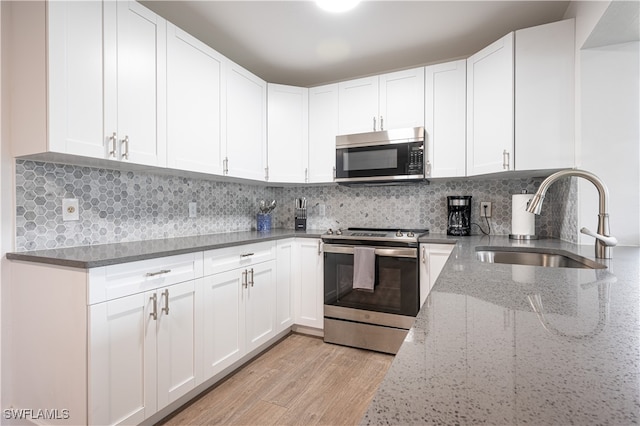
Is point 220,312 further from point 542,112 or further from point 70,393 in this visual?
point 542,112

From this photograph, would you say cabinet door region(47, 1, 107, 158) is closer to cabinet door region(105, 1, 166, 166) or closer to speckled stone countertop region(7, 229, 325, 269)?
cabinet door region(105, 1, 166, 166)

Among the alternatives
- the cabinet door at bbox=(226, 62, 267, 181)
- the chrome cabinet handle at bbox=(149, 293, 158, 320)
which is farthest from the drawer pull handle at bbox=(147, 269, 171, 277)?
the cabinet door at bbox=(226, 62, 267, 181)

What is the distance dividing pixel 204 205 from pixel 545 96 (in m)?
2.58

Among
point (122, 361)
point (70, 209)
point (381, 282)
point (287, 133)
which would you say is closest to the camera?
point (122, 361)

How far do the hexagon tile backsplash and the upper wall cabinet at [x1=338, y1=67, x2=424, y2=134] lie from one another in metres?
0.62

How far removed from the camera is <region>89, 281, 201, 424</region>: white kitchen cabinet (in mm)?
1375

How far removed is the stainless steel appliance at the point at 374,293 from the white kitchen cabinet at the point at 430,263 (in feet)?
→ 0.18

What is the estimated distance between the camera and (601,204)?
1.34 metres

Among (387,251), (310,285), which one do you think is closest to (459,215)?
(387,251)

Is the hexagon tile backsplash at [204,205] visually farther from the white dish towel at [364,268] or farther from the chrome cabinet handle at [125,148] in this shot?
the white dish towel at [364,268]

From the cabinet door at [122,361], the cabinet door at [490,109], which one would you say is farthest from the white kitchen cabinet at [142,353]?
the cabinet door at [490,109]

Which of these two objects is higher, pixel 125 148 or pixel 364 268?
pixel 125 148

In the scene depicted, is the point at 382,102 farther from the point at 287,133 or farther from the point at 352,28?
the point at 287,133

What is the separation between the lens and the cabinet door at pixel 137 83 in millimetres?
1648
